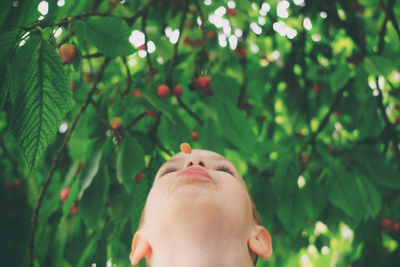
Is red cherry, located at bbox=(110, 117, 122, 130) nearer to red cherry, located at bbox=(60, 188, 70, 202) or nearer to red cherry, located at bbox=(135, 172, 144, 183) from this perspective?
red cherry, located at bbox=(135, 172, 144, 183)

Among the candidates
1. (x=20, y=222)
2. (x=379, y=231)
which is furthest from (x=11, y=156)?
(x=379, y=231)

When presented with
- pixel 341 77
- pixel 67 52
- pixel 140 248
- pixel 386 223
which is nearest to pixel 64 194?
pixel 67 52

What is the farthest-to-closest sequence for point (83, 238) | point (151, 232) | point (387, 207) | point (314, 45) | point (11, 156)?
point (11, 156) → point (314, 45) → point (387, 207) → point (83, 238) → point (151, 232)

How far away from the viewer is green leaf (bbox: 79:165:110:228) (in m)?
1.05

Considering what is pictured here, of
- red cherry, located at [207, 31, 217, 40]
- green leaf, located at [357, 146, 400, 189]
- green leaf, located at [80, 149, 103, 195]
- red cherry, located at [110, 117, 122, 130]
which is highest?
red cherry, located at [110, 117, 122, 130]

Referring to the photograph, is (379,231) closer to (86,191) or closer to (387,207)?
(387,207)

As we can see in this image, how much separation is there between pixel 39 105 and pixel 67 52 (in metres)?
0.37

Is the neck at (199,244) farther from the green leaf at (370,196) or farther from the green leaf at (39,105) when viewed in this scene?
the green leaf at (370,196)

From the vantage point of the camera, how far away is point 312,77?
1998 mm

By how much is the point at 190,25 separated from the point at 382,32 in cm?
97

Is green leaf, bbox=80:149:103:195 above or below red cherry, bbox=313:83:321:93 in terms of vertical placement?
above

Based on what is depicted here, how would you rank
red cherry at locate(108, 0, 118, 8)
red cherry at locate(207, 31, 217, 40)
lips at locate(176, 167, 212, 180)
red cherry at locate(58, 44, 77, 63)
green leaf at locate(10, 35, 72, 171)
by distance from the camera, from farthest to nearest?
red cherry at locate(207, 31, 217, 40), red cherry at locate(108, 0, 118, 8), red cherry at locate(58, 44, 77, 63), lips at locate(176, 167, 212, 180), green leaf at locate(10, 35, 72, 171)

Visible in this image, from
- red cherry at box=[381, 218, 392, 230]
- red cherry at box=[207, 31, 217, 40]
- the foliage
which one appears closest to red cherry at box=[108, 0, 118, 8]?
the foliage

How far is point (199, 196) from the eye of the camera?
0.69m
